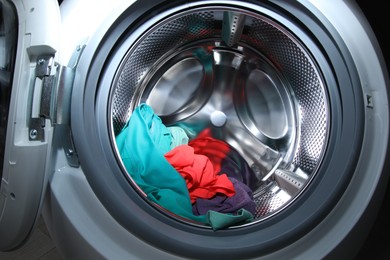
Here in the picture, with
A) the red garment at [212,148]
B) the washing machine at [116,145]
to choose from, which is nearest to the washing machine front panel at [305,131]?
the washing machine at [116,145]

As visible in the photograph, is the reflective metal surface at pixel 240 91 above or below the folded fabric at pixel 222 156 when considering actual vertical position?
above

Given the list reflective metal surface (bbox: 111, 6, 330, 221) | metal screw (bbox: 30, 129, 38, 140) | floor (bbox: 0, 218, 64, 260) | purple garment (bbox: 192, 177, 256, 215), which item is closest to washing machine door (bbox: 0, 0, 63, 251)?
metal screw (bbox: 30, 129, 38, 140)

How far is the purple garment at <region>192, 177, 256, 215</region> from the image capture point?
83 centimetres

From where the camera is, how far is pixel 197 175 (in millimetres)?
923

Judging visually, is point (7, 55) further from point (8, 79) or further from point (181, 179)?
point (181, 179)

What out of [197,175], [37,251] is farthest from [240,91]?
[37,251]

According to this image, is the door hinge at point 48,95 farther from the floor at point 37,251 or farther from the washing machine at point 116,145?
the floor at point 37,251

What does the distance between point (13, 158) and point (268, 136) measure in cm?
80

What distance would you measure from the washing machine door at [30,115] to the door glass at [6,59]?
2cm

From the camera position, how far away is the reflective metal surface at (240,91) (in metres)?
0.91

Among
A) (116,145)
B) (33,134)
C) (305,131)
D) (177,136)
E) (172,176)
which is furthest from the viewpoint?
(177,136)

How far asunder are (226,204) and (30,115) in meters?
0.54

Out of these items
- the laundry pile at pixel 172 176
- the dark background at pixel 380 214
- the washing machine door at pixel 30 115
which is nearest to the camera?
the washing machine door at pixel 30 115

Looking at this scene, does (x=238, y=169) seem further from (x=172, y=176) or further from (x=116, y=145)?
(x=116, y=145)
